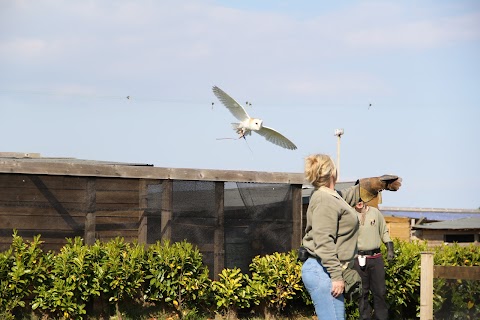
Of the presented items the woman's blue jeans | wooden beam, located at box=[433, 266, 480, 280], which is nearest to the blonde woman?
the woman's blue jeans

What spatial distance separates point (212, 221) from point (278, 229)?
1.19 metres

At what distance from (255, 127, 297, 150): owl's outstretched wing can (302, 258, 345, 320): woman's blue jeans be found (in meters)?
8.82

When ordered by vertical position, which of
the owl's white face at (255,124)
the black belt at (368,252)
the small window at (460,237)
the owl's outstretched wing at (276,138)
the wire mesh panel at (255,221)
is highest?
the owl's white face at (255,124)

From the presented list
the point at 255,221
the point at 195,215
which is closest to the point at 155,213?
the point at 195,215

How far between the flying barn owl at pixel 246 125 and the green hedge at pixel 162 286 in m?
3.05

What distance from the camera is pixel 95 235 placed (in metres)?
12.0

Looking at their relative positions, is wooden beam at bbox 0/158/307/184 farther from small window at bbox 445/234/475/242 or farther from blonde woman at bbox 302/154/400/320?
small window at bbox 445/234/475/242

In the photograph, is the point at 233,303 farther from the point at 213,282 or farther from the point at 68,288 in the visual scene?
the point at 68,288

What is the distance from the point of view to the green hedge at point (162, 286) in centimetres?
1082

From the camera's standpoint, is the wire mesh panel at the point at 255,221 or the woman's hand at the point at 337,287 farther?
the wire mesh panel at the point at 255,221

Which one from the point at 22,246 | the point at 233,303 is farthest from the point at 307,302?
the point at 22,246

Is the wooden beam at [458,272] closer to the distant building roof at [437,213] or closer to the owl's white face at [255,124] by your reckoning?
the owl's white face at [255,124]

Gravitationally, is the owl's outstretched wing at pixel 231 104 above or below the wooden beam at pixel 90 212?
above

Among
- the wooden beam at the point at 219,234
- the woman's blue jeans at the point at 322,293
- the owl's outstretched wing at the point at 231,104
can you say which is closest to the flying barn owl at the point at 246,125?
the owl's outstretched wing at the point at 231,104
